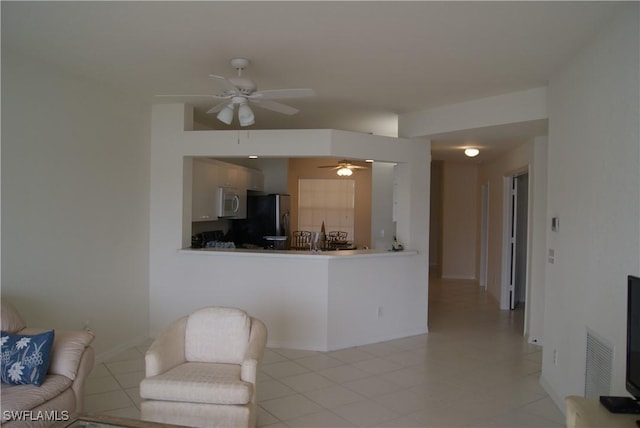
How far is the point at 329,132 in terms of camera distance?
5039mm

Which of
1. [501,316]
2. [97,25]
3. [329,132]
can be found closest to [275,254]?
[329,132]

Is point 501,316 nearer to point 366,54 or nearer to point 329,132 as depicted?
point 329,132

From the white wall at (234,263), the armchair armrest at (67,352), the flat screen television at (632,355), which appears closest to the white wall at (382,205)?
the white wall at (234,263)

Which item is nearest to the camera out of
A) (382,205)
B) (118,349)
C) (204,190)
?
(118,349)

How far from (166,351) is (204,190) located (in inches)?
122

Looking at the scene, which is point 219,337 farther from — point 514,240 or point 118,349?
point 514,240

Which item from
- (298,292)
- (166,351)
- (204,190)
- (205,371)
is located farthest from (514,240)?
(166,351)

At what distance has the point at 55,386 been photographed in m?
2.83

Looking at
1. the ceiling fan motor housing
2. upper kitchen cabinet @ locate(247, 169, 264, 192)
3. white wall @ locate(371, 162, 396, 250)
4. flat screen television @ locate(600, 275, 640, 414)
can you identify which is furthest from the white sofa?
upper kitchen cabinet @ locate(247, 169, 264, 192)

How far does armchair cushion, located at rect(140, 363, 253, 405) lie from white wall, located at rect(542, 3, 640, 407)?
2.14 metres

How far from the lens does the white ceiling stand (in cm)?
276

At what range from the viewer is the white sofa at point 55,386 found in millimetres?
2582

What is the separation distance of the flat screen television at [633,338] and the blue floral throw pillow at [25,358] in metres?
3.14

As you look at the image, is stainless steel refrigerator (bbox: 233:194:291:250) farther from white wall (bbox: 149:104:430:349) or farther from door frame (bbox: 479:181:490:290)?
door frame (bbox: 479:181:490:290)
